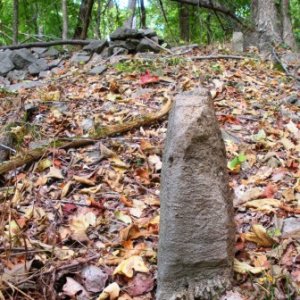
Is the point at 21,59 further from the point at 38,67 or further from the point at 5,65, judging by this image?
the point at 38,67

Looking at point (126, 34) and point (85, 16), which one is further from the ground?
point (85, 16)

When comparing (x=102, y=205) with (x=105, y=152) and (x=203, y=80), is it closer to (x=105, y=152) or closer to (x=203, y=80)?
(x=105, y=152)

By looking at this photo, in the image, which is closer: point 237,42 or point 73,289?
point 73,289

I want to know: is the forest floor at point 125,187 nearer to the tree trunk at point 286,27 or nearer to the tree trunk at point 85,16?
the tree trunk at point 286,27

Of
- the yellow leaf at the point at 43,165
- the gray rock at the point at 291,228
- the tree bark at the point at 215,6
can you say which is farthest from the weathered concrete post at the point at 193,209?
the tree bark at the point at 215,6

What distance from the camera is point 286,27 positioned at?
1025 cm

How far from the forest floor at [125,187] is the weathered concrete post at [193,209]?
22 cm

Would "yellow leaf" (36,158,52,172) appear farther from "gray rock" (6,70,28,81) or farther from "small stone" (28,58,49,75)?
"small stone" (28,58,49,75)

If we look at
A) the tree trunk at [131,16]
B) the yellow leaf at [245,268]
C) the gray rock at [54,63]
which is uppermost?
the tree trunk at [131,16]

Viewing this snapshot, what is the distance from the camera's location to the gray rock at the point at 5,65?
8.05 metres

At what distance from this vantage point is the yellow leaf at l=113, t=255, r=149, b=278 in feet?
9.54

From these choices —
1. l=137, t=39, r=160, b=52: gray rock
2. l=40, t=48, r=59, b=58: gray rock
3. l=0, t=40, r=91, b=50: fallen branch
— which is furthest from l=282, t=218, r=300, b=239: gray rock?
l=0, t=40, r=91, b=50: fallen branch

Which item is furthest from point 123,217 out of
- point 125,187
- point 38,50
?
point 38,50

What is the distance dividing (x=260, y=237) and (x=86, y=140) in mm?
2187
